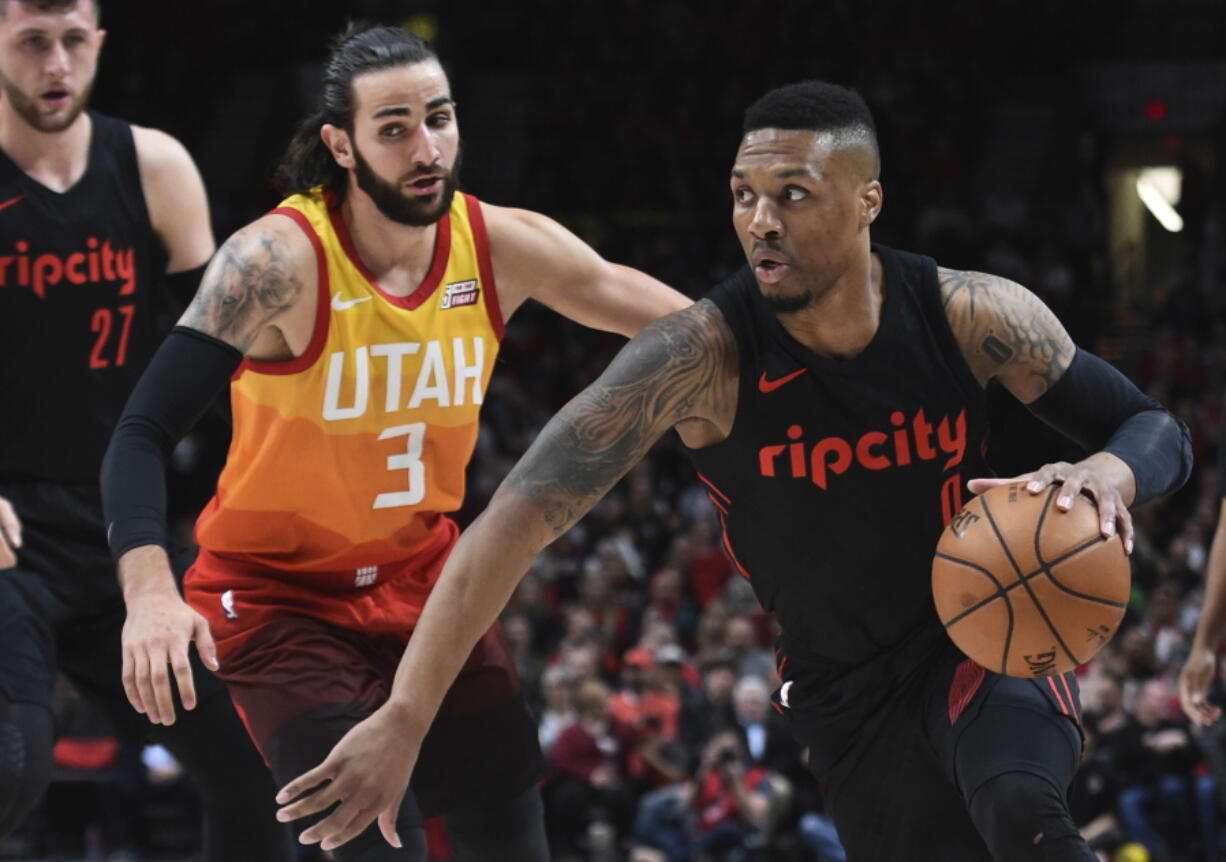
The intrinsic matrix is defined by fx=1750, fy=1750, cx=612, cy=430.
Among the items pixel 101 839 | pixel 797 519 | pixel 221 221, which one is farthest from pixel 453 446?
pixel 221 221

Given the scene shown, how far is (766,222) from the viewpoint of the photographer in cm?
386

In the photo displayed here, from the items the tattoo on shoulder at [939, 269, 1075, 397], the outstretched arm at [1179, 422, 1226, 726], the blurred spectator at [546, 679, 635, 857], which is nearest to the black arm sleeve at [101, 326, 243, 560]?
the tattoo on shoulder at [939, 269, 1075, 397]

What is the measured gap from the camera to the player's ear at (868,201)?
396 centimetres

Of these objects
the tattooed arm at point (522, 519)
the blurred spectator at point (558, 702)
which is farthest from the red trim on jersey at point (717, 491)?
→ the blurred spectator at point (558, 702)

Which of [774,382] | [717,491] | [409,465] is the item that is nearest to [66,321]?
[409,465]

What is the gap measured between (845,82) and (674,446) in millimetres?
6364

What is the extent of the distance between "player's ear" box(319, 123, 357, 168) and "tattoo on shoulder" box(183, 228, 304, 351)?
0.35 metres

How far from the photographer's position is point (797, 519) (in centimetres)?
403

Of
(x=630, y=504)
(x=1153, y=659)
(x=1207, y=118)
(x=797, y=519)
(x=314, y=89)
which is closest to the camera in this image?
(x=797, y=519)

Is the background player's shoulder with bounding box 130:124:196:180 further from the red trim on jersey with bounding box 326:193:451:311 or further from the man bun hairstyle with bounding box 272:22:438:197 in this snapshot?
the red trim on jersey with bounding box 326:193:451:311

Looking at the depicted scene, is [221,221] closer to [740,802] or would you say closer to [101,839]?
[101,839]

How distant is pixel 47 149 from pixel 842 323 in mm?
2168

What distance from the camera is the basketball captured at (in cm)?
356

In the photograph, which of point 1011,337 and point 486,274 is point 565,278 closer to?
point 486,274
